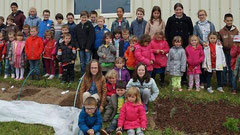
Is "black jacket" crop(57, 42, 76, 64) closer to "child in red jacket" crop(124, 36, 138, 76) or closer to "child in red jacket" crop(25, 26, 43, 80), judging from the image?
"child in red jacket" crop(25, 26, 43, 80)

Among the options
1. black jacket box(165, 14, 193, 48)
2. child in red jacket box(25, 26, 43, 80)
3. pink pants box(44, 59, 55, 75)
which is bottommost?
pink pants box(44, 59, 55, 75)

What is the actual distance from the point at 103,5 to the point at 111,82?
5.02 m

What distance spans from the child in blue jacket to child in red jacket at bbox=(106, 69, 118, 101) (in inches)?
40.3

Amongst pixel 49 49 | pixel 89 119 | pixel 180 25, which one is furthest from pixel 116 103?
pixel 49 49

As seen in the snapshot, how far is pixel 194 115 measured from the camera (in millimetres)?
5625

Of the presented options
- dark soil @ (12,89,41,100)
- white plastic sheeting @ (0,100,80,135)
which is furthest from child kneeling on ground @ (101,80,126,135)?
dark soil @ (12,89,41,100)

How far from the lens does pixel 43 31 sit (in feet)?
28.8

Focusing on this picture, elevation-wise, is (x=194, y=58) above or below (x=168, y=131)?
above

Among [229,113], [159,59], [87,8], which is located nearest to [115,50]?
[159,59]

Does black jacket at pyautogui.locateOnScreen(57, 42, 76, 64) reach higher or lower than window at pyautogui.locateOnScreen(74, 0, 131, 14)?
lower

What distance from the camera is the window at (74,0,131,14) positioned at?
10.1 meters

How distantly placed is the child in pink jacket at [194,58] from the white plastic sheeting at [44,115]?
2864 millimetres

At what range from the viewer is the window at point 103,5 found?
10102 millimetres

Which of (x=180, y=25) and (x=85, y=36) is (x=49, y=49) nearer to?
(x=85, y=36)
